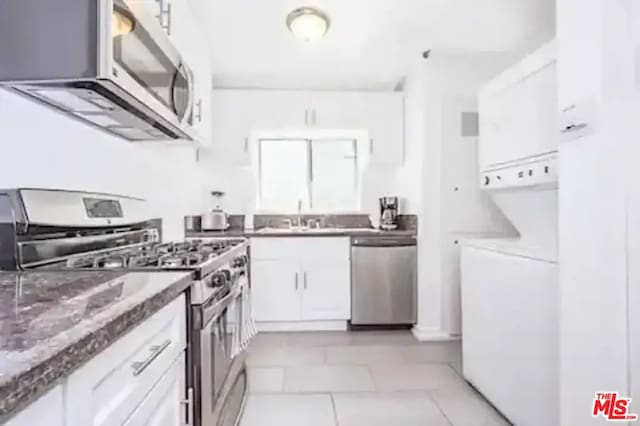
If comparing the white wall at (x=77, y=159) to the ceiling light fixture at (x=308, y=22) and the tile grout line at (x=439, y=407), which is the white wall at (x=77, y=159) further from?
the tile grout line at (x=439, y=407)

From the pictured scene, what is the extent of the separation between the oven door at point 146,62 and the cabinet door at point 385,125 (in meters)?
2.44

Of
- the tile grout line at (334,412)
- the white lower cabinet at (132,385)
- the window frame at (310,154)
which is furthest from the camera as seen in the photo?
the window frame at (310,154)

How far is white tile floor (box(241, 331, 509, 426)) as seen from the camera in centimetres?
247

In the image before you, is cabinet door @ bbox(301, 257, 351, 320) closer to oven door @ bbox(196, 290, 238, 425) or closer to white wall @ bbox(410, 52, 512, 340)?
white wall @ bbox(410, 52, 512, 340)

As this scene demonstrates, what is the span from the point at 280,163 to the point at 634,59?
153 inches

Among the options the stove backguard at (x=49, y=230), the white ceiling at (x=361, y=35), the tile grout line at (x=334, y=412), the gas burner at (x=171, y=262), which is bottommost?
the tile grout line at (x=334, y=412)

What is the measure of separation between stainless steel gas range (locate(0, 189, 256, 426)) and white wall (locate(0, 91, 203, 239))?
4.1 inches

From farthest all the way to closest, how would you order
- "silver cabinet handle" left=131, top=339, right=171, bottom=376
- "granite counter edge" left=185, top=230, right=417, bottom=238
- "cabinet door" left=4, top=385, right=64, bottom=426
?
"granite counter edge" left=185, top=230, right=417, bottom=238
"silver cabinet handle" left=131, top=339, right=171, bottom=376
"cabinet door" left=4, top=385, right=64, bottom=426

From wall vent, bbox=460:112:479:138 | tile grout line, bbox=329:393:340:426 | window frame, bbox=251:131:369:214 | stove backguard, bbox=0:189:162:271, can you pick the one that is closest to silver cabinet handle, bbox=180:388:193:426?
stove backguard, bbox=0:189:162:271

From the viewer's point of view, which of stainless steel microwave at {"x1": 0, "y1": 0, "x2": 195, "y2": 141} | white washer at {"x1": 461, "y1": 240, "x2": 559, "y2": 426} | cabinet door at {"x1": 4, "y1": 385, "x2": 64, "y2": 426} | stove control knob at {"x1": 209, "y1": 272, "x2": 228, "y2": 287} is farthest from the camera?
white washer at {"x1": 461, "y1": 240, "x2": 559, "y2": 426}

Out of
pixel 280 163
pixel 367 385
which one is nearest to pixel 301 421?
pixel 367 385

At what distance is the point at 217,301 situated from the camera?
1.70 m

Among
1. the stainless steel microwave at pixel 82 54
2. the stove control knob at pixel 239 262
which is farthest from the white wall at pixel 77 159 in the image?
the stove control knob at pixel 239 262
